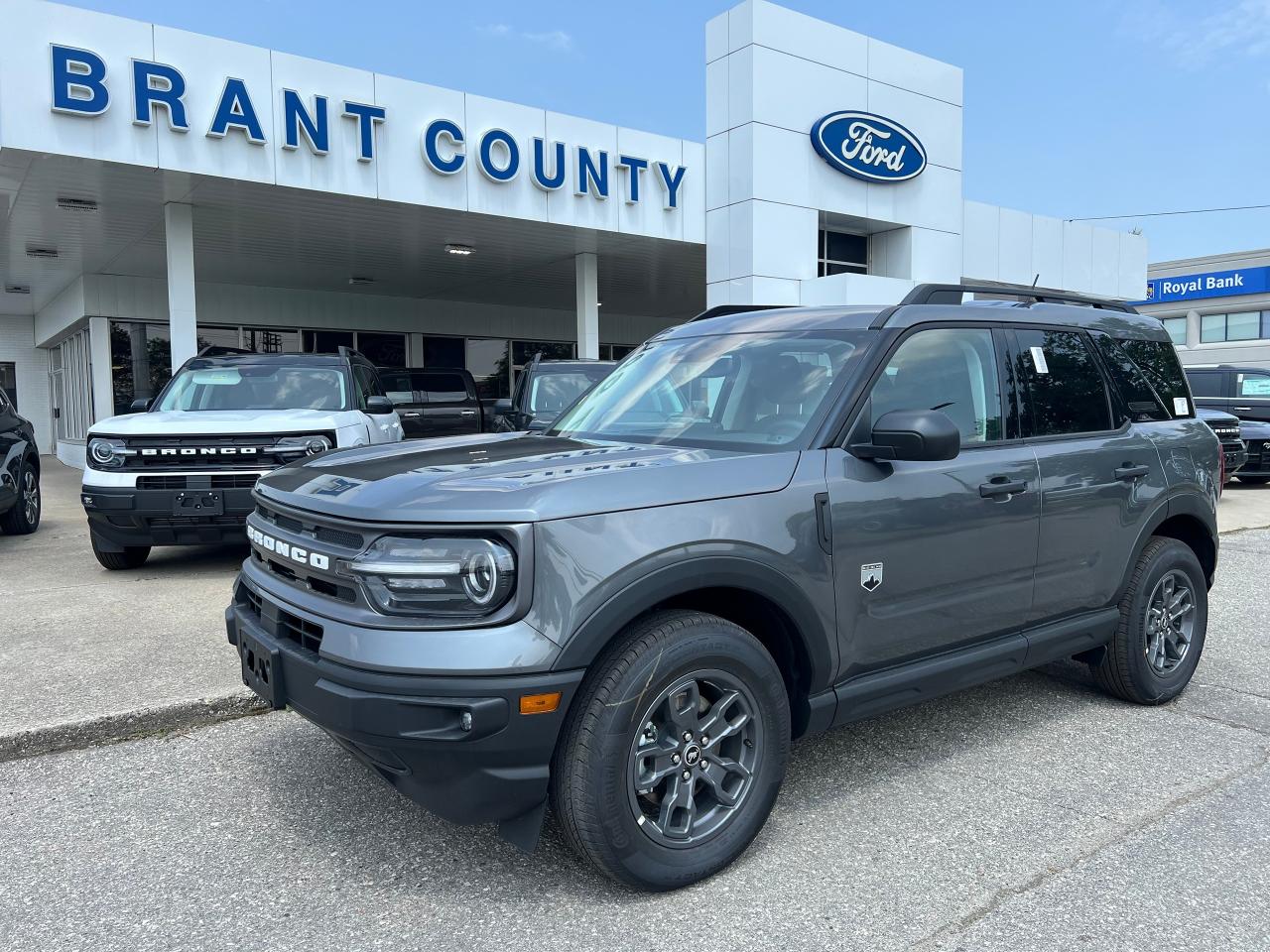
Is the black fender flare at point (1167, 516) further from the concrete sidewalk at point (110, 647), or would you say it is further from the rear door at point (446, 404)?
the rear door at point (446, 404)

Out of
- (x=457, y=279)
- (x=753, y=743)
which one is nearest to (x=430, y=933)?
(x=753, y=743)

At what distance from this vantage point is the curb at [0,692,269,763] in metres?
3.93

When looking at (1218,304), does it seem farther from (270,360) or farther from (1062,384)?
(1062,384)

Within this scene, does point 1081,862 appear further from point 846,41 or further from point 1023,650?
point 846,41

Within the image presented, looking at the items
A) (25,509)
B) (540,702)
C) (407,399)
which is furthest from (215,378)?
(407,399)

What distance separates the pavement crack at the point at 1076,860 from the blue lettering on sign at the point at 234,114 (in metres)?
11.2

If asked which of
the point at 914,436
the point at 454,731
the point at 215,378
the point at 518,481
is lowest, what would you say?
the point at 454,731

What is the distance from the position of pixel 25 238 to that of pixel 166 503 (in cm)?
1163

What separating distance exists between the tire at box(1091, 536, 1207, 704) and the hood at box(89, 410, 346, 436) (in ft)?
18.4

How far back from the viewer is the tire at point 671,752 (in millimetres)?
2594

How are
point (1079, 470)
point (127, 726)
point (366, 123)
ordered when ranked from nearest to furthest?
point (1079, 470), point (127, 726), point (366, 123)

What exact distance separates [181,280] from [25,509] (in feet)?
14.7

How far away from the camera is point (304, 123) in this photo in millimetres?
11430

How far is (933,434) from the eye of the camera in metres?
3.05
